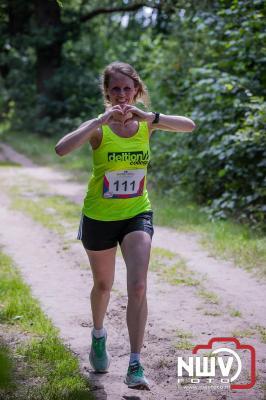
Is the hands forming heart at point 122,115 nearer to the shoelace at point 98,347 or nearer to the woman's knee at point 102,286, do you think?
the woman's knee at point 102,286

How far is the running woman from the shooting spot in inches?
151

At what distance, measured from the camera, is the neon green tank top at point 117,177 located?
3.90m

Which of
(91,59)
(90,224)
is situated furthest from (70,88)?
(90,224)

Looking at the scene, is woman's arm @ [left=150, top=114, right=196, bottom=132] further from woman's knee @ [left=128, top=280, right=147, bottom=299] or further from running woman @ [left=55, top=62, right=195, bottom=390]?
woman's knee @ [left=128, top=280, right=147, bottom=299]

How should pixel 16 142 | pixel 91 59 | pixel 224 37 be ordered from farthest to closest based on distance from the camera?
1. pixel 91 59
2. pixel 16 142
3. pixel 224 37

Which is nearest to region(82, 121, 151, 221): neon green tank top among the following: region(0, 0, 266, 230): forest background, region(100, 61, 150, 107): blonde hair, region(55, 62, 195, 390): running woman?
region(55, 62, 195, 390): running woman

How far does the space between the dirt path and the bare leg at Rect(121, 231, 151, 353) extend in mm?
403

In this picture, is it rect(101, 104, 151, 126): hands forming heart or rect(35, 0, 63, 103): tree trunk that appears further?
rect(35, 0, 63, 103): tree trunk

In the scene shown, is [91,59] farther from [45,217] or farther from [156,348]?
[156,348]

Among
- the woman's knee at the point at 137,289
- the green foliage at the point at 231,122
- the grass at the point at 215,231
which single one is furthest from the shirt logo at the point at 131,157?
the green foliage at the point at 231,122

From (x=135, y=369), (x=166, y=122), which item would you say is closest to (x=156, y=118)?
(x=166, y=122)

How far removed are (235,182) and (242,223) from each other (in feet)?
3.34

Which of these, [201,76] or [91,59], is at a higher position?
[91,59]

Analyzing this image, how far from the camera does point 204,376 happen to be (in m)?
4.15
